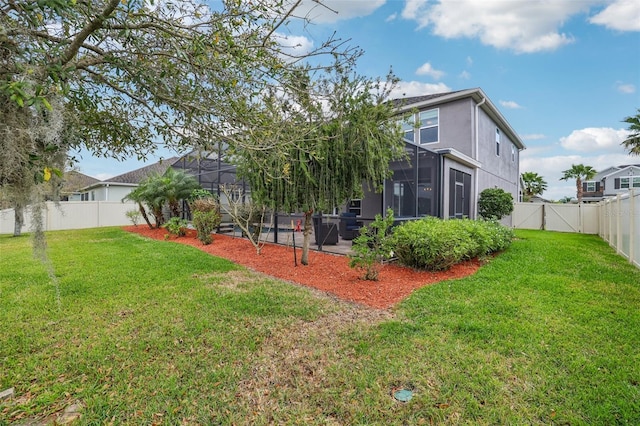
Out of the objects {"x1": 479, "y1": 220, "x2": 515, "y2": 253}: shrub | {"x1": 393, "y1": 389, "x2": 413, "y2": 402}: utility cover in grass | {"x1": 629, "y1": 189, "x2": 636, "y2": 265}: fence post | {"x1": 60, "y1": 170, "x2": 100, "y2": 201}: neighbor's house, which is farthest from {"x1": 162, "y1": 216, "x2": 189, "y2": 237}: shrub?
{"x1": 629, "y1": 189, "x2": 636, "y2": 265}: fence post

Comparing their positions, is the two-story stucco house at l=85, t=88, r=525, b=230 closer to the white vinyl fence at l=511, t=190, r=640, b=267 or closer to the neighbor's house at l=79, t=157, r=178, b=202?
the white vinyl fence at l=511, t=190, r=640, b=267

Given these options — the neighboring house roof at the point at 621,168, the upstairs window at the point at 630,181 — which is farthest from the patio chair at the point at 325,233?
the neighboring house roof at the point at 621,168

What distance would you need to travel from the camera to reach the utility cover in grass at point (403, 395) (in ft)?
8.13

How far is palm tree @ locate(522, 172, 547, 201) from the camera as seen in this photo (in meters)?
27.8

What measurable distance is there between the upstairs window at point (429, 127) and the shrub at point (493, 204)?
349cm

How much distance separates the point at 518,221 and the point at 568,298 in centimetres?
1613

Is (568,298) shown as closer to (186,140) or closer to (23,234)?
(186,140)

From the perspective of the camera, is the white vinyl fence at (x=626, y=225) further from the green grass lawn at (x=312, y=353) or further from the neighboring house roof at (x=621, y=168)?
the neighboring house roof at (x=621, y=168)

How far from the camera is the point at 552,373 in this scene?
280 cm

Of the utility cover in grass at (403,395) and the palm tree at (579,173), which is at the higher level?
the palm tree at (579,173)

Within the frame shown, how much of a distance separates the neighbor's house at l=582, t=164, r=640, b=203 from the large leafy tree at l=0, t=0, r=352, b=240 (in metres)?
36.4

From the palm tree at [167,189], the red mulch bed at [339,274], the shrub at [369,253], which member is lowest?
the red mulch bed at [339,274]

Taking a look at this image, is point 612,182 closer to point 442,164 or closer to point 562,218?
point 562,218

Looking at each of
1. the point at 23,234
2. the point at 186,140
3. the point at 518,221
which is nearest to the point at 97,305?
the point at 186,140
